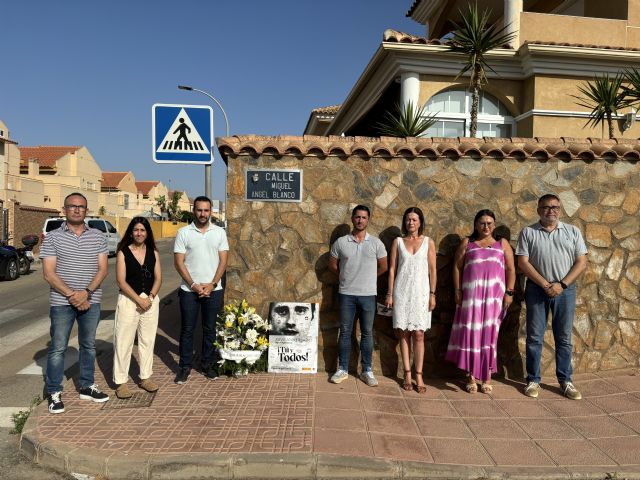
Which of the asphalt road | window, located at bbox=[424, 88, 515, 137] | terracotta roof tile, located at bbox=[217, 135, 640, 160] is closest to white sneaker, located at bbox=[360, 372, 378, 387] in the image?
terracotta roof tile, located at bbox=[217, 135, 640, 160]

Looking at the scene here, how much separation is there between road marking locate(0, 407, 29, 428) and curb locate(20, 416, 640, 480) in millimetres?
1274

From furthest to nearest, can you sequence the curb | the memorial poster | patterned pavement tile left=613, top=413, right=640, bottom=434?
1. the memorial poster
2. patterned pavement tile left=613, top=413, right=640, bottom=434
3. the curb

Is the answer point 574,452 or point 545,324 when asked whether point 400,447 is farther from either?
point 545,324

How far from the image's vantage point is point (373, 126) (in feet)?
43.5

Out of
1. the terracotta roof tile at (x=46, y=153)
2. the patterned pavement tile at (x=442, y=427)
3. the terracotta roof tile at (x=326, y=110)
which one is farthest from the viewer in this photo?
the terracotta roof tile at (x=46, y=153)

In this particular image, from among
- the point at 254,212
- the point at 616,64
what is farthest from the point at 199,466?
the point at 616,64

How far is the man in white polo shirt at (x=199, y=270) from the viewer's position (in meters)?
4.89

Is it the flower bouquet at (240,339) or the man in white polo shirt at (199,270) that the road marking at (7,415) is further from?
the flower bouquet at (240,339)

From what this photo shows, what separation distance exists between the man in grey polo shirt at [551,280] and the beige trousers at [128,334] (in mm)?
3892

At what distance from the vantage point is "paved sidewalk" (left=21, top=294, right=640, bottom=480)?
3418 millimetres

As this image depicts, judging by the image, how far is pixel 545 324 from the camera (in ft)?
16.1

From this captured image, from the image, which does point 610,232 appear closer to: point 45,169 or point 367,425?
point 367,425

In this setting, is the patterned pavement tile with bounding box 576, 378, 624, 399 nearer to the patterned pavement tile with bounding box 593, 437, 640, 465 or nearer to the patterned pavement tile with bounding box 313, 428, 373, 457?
the patterned pavement tile with bounding box 593, 437, 640, 465

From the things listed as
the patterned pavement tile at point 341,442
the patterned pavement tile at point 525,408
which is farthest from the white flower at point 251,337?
the patterned pavement tile at point 525,408
